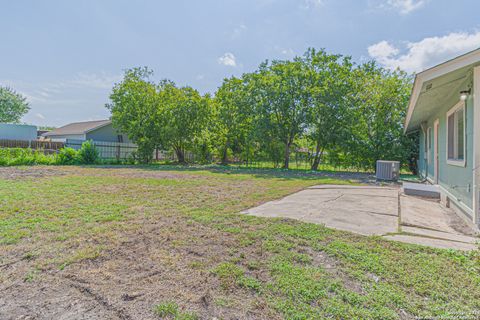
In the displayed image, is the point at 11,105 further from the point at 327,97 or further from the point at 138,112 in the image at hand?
the point at 327,97

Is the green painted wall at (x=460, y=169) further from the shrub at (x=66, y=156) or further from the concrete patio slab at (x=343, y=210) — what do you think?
the shrub at (x=66, y=156)

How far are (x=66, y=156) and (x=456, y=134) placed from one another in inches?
688

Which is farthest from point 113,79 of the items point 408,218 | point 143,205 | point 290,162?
point 408,218

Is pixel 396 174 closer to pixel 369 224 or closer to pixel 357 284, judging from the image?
pixel 369 224

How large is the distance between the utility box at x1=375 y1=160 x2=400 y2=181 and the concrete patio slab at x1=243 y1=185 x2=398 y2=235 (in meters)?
3.80

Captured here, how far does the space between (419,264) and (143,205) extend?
171 inches

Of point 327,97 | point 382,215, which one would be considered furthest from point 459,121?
point 327,97

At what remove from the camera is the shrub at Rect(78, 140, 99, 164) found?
15055 mm

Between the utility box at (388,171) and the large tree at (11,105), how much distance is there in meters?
44.7

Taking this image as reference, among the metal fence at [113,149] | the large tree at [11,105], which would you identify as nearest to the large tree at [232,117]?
the metal fence at [113,149]

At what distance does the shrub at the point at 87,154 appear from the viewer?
1505 centimetres

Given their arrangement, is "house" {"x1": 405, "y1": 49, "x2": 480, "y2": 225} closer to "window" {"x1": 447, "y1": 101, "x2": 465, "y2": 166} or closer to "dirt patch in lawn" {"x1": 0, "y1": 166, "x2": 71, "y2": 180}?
"window" {"x1": 447, "y1": 101, "x2": 465, "y2": 166}

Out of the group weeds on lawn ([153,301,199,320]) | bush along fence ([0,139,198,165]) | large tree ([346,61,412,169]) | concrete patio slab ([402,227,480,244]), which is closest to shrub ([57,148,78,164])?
bush along fence ([0,139,198,165])

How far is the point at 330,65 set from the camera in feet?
46.0
